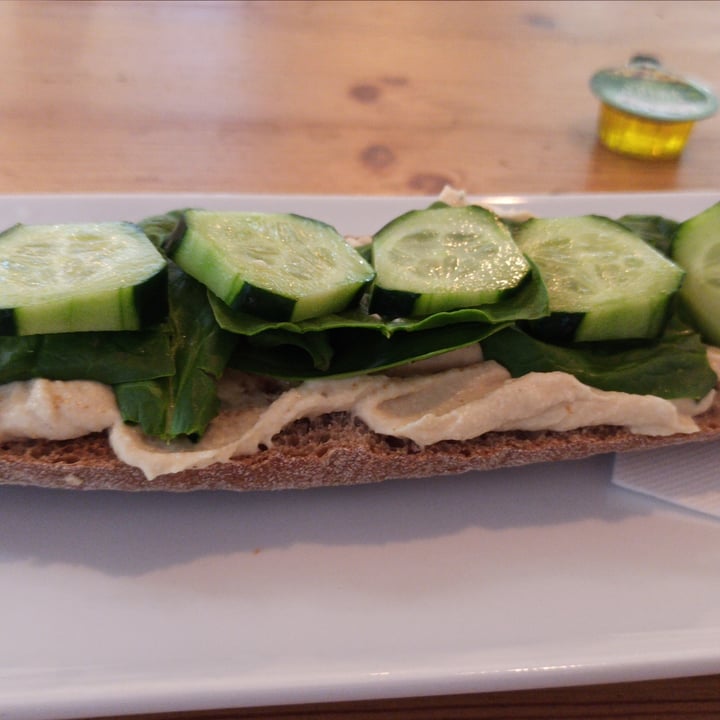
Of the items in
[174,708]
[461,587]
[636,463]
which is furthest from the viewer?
[636,463]

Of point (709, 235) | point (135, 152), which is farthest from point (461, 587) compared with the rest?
point (135, 152)

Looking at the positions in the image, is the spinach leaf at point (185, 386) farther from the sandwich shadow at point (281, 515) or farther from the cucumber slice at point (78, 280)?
the sandwich shadow at point (281, 515)

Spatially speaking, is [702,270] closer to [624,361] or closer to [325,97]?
[624,361]

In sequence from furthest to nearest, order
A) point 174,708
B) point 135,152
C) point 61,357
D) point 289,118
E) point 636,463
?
point 289,118, point 135,152, point 636,463, point 61,357, point 174,708

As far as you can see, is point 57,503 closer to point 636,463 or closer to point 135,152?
point 636,463

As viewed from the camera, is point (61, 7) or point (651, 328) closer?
point (651, 328)

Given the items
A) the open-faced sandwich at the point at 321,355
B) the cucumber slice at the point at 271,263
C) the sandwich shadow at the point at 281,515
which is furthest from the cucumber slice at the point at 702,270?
the cucumber slice at the point at 271,263
